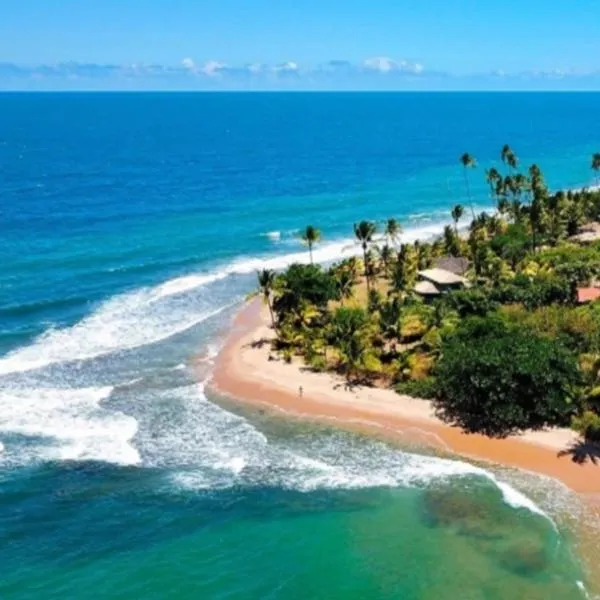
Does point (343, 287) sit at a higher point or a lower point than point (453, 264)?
higher

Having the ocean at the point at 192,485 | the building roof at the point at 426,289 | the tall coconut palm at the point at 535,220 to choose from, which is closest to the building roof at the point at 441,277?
the building roof at the point at 426,289

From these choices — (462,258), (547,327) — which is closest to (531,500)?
(547,327)

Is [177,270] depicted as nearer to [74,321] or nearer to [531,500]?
[74,321]

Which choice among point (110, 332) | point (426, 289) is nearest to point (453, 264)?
point (426, 289)

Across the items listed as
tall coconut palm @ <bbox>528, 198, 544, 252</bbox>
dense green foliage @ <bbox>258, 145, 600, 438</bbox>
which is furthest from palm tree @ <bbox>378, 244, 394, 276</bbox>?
tall coconut palm @ <bbox>528, 198, 544, 252</bbox>

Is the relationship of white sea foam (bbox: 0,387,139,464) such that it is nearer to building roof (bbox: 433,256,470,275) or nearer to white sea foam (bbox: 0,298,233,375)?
white sea foam (bbox: 0,298,233,375)

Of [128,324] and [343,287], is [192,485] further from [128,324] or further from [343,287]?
[128,324]

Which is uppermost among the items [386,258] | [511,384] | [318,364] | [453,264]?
[511,384]
